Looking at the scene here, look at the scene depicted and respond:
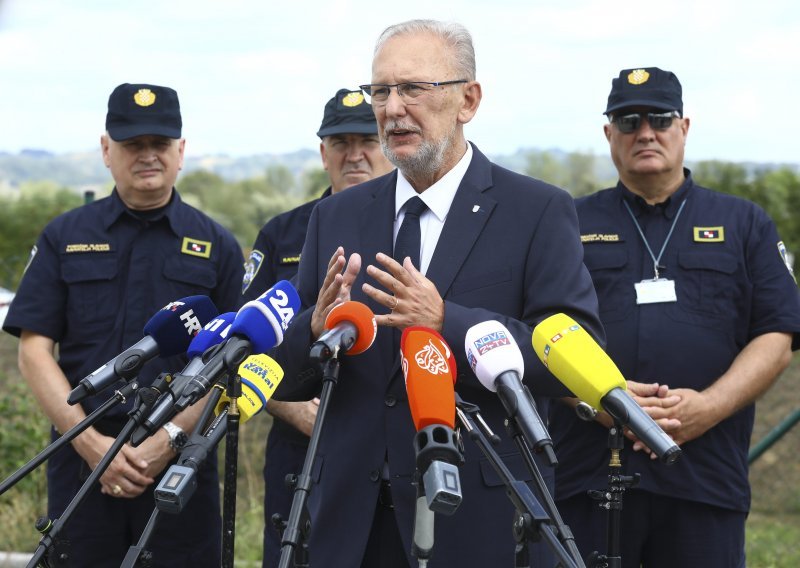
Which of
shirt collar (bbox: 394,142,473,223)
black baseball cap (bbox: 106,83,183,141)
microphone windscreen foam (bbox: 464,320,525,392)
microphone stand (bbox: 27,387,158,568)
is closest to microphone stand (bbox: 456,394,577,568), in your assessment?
microphone windscreen foam (bbox: 464,320,525,392)

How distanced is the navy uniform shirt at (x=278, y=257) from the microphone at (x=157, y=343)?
1.80 meters

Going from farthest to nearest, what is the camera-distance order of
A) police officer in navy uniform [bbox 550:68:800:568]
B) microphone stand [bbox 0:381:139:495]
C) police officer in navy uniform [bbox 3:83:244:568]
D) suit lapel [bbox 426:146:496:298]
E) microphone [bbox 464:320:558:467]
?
1. police officer in navy uniform [bbox 3:83:244:568]
2. police officer in navy uniform [bbox 550:68:800:568]
3. suit lapel [bbox 426:146:496:298]
4. microphone stand [bbox 0:381:139:495]
5. microphone [bbox 464:320:558:467]

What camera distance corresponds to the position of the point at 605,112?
17.4 ft

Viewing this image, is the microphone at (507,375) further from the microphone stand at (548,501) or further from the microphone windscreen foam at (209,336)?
the microphone windscreen foam at (209,336)

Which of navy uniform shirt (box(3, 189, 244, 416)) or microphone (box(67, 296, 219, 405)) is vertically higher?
navy uniform shirt (box(3, 189, 244, 416))

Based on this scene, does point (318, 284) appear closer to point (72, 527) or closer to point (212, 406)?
point (212, 406)

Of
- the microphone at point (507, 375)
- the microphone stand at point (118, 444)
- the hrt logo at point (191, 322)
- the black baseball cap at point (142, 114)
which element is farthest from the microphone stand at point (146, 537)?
the black baseball cap at point (142, 114)

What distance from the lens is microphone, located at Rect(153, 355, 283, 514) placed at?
8.59ft

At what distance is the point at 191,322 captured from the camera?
11.2ft

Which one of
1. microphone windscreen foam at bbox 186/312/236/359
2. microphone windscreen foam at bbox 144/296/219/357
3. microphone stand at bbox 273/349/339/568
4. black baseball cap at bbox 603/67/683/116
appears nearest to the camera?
microphone stand at bbox 273/349/339/568

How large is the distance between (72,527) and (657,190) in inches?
116

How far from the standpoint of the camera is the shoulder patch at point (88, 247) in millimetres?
5273

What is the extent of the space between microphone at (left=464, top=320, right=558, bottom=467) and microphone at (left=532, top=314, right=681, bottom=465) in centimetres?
12

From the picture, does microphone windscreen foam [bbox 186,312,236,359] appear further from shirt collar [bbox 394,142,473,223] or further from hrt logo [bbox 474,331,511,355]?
shirt collar [bbox 394,142,473,223]
